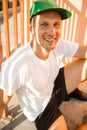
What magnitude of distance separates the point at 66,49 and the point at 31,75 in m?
0.39

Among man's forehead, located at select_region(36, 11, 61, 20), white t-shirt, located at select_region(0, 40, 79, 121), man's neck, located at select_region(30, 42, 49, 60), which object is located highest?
man's forehead, located at select_region(36, 11, 61, 20)

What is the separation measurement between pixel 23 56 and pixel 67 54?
43 centimetres

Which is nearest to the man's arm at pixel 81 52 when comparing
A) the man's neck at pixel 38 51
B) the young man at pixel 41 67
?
the young man at pixel 41 67

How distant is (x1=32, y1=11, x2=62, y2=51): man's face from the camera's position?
3.73 feet

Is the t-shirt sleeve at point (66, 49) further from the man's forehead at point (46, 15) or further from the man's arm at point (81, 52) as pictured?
the man's forehead at point (46, 15)

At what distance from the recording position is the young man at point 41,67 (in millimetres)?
1138

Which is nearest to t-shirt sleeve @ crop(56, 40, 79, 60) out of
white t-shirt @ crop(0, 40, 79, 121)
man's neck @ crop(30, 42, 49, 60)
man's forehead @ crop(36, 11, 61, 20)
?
white t-shirt @ crop(0, 40, 79, 121)

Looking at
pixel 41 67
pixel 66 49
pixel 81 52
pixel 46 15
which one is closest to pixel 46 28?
pixel 46 15

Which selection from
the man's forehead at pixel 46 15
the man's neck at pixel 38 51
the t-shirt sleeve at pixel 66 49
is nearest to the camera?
the man's forehead at pixel 46 15

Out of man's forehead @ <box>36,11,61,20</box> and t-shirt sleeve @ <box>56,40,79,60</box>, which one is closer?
man's forehead @ <box>36,11,61,20</box>

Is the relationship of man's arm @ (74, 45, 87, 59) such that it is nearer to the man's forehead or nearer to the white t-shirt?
the white t-shirt

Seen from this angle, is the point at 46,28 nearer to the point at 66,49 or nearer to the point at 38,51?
the point at 38,51

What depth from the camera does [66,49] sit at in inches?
58.3

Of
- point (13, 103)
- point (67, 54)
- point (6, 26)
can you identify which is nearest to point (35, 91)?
point (67, 54)
